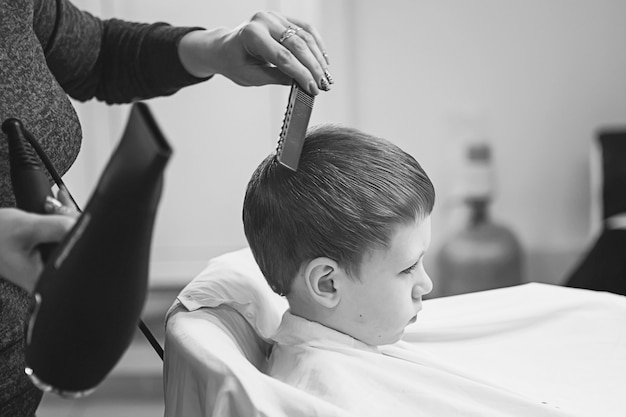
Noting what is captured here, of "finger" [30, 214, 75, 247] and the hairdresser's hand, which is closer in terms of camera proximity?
"finger" [30, 214, 75, 247]

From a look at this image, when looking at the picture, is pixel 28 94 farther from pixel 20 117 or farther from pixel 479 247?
pixel 479 247

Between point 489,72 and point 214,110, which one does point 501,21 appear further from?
point 214,110

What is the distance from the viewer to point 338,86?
3408 millimetres

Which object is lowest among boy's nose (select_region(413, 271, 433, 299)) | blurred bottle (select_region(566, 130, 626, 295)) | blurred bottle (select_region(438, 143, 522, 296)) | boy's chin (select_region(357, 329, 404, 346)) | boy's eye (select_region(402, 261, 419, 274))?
blurred bottle (select_region(438, 143, 522, 296))

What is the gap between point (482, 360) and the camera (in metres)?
1.19

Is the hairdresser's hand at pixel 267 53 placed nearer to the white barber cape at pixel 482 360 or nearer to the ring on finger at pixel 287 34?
the ring on finger at pixel 287 34

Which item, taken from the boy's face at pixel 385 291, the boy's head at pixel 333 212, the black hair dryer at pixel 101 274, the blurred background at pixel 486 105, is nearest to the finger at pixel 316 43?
the boy's head at pixel 333 212

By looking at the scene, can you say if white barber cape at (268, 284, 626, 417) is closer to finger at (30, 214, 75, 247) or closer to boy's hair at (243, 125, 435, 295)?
boy's hair at (243, 125, 435, 295)

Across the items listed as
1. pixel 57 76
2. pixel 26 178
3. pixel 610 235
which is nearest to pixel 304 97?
pixel 26 178

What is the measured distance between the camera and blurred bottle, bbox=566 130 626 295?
96.9 inches

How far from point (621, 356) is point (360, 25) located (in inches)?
98.1

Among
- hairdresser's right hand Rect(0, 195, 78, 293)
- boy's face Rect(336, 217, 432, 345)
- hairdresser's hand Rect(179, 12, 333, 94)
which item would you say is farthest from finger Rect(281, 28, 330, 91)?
hairdresser's right hand Rect(0, 195, 78, 293)

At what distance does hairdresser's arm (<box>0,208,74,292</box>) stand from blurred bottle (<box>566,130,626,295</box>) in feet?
6.47

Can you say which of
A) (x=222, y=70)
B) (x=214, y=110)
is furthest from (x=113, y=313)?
(x=214, y=110)
